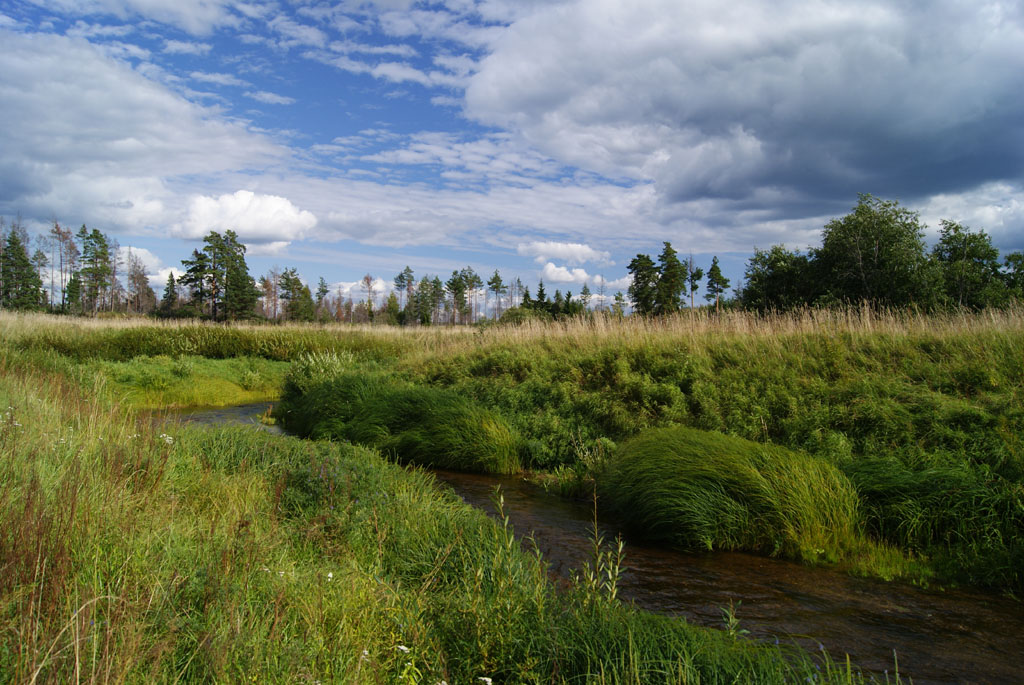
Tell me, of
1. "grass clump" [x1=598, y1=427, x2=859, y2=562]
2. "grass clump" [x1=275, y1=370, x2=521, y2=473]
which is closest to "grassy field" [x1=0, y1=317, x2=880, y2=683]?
"grass clump" [x1=598, y1=427, x2=859, y2=562]

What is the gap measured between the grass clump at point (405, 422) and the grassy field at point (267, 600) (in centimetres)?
543

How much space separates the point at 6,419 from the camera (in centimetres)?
537

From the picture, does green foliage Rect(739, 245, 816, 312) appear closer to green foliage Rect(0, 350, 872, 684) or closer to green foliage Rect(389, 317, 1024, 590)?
green foliage Rect(389, 317, 1024, 590)

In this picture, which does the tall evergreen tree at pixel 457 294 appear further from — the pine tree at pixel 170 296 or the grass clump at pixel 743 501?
the grass clump at pixel 743 501

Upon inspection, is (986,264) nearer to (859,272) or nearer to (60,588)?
(859,272)

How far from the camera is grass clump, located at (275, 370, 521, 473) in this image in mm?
11250

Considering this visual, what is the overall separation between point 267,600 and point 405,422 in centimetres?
956

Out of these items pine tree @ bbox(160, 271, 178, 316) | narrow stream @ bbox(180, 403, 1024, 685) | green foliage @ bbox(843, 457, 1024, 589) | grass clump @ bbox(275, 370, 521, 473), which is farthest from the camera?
pine tree @ bbox(160, 271, 178, 316)

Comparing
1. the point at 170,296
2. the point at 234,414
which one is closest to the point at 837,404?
the point at 234,414

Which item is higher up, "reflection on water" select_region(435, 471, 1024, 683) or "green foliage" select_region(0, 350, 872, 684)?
"green foliage" select_region(0, 350, 872, 684)

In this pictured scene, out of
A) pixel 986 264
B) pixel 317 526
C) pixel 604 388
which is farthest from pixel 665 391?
pixel 986 264

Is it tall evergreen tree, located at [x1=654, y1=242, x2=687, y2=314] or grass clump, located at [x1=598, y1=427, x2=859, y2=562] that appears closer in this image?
grass clump, located at [x1=598, y1=427, x2=859, y2=562]

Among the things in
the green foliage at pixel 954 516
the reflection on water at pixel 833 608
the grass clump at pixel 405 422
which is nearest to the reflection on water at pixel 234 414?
the grass clump at pixel 405 422

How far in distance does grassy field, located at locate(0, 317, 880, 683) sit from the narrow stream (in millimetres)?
615
